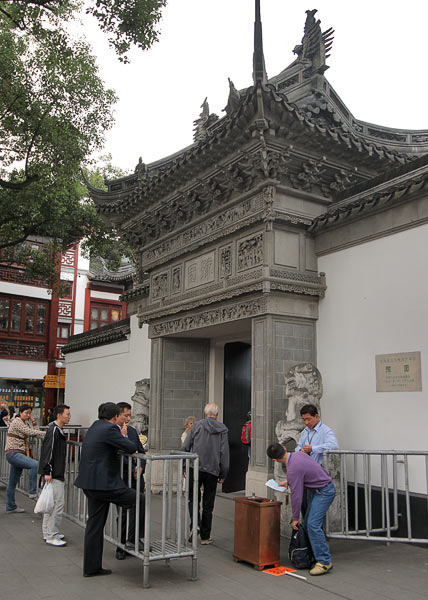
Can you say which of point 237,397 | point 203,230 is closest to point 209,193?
point 203,230

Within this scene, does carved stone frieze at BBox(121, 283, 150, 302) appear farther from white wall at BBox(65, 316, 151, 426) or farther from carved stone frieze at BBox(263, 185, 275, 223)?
carved stone frieze at BBox(263, 185, 275, 223)

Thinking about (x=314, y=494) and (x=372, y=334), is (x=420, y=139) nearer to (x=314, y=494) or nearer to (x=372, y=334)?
(x=372, y=334)

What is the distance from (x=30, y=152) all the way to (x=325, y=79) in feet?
25.2

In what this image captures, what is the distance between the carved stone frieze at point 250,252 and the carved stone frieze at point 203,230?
40cm

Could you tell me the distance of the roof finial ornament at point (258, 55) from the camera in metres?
7.82

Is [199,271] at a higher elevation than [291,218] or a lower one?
lower

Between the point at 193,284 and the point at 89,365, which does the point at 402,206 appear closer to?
the point at 193,284

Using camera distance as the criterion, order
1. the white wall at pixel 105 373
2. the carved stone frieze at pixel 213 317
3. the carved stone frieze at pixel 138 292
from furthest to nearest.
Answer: the white wall at pixel 105 373, the carved stone frieze at pixel 138 292, the carved stone frieze at pixel 213 317

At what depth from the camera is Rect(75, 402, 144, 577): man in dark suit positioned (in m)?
5.25

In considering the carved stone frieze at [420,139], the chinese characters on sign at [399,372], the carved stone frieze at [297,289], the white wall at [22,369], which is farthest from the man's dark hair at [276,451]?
the white wall at [22,369]

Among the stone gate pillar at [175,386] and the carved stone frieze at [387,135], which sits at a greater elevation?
the carved stone frieze at [387,135]

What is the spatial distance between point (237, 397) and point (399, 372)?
4.67 meters

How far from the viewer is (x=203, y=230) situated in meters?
9.91

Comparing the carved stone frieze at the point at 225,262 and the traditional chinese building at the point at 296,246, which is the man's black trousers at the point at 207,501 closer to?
the traditional chinese building at the point at 296,246
